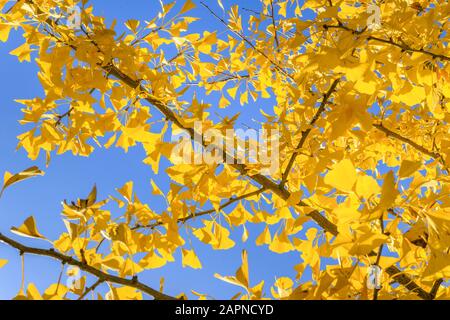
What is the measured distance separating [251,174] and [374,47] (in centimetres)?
40

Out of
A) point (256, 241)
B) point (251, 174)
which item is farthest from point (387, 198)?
point (256, 241)

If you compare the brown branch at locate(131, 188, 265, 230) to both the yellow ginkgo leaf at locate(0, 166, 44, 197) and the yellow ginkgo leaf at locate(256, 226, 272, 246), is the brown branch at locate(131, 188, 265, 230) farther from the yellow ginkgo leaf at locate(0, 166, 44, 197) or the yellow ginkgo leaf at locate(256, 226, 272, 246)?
the yellow ginkgo leaf at locate(0, 166, 44, 197)

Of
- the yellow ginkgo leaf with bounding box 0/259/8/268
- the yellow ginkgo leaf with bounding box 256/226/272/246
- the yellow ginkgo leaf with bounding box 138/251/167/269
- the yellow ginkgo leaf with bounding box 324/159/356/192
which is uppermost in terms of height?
the yellow ginkgo leaf with bounding box 256/226/272/246

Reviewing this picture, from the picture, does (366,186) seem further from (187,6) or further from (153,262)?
(187,6)

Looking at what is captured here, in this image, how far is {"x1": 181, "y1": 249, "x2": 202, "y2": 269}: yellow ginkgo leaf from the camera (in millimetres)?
1092

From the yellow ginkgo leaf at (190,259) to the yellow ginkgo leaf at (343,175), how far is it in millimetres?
555

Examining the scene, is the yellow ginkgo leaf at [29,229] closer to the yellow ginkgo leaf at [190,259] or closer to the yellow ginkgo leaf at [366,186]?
the yellow ginkgo leaf at [190,259]

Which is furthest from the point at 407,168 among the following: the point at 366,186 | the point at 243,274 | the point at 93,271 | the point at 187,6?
the point at 187,6

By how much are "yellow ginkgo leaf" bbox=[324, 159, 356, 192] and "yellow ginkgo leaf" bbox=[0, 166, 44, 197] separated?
1.49 feet

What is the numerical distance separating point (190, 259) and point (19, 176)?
0.48 meters

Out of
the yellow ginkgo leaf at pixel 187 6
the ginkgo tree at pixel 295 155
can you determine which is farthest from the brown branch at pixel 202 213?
the yellow ginkgo leaf at pixel 187 6

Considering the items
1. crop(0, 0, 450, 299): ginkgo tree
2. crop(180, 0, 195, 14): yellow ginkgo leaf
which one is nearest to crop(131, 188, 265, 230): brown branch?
crop(0, 0, 450, 299): ginkgo tree

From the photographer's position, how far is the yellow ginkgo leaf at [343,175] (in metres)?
0.61

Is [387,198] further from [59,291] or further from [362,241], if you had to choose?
[59,291]
